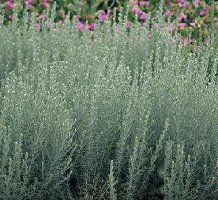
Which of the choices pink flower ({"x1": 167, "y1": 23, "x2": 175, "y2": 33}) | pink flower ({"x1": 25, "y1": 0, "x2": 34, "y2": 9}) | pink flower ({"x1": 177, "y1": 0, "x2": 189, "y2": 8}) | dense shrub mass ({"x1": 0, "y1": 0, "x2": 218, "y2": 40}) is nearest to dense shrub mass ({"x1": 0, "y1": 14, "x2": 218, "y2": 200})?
pink flower ({"x1": 167, "y1": 23, "x2": 175, "y2": 33})

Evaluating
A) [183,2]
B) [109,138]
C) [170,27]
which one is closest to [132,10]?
[183,2]

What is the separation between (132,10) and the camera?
18.6ft

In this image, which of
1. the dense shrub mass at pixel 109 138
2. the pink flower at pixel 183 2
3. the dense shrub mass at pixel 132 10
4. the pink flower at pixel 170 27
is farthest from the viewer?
the pink flower at pixel 183 2

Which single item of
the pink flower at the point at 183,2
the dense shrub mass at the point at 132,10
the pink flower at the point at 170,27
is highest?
the pink flower at the point at 170,27

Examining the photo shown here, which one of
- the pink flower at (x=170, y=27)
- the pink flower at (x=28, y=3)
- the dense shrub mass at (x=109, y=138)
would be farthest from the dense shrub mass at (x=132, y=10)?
the dense shrub mass at (x=109, y=138)

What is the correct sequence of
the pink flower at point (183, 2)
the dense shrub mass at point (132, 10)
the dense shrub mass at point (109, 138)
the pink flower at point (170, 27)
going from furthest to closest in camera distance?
the pink flower at point (183, 2) → the dense shrub mass at point (132, 10) → the pink flower at point (170, 27) → the dense shrub mass at point (109, 138)

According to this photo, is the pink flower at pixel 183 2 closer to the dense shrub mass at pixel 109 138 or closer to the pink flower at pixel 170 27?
the pink flower at pixel 170 27

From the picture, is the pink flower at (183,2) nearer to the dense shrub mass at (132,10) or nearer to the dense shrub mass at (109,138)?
the dense shrub mass at (132,10)

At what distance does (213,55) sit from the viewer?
14.7 ft

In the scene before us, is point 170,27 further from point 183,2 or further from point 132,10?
point 183,2

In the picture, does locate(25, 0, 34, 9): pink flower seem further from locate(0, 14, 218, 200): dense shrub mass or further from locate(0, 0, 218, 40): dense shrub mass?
locate(0, 14, 218, 200): dense shrub mass

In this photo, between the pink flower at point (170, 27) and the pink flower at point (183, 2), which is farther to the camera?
the pink flower at point (183, 2)

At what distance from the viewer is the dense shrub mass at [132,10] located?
18.4ft

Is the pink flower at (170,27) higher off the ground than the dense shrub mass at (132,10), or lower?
higher
